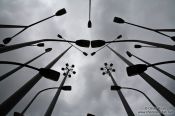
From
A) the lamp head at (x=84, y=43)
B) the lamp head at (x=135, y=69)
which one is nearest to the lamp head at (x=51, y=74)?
the lamp head at (x=135, y=69)

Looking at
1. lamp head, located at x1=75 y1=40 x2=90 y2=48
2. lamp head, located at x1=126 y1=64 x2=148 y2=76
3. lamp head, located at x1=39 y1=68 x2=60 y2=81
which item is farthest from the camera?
lamp head, located at x1=75 y1=40 x2=90 y2=48

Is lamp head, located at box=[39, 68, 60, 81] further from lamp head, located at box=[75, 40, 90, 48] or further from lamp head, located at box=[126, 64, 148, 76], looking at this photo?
lamp head, located at box=[75, 40, 90, 48]

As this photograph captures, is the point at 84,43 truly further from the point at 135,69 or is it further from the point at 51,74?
the point at 135,69

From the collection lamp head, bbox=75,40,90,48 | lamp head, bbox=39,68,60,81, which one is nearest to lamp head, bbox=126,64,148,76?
lamp head, bbox=39,68,60,81

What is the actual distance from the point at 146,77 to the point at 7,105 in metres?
6.20

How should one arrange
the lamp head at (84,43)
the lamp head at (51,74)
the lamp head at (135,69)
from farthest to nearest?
the lamp head at (84,43)
the lamp head at (135,69)
the lamp head at (51,74)

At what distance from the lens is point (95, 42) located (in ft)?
28.0

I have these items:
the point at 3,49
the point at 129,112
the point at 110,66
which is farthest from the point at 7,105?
the point at 110,66

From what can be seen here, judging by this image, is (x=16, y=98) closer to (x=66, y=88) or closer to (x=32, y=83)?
(x=32, y=83)

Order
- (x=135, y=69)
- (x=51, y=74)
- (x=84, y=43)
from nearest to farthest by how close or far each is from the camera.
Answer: (x=51, y=74)
(x=135, y=69)
(x=84, y=43)

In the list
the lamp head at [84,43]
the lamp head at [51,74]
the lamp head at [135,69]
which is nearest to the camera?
the lamp head at [51,74]

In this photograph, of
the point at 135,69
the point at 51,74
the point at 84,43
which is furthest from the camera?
the point at 84,43

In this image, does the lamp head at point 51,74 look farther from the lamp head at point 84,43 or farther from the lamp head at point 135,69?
the lamp head at point 84,43

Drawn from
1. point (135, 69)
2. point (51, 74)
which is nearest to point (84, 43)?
point (51, 74)
